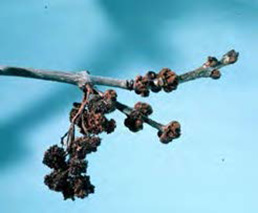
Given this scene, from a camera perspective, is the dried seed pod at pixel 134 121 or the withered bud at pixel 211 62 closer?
the dried seed pod at pixel 134 121

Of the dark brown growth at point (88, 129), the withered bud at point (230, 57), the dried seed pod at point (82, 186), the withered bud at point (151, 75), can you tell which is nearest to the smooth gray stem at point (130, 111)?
the dark brown growth at point (88, 129)

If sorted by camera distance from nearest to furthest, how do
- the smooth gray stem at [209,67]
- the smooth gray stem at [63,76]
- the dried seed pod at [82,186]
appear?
the dried seed pod at [82,186] → the smooth gray stem at [63,76] → the smooth gray stem at [209,67]

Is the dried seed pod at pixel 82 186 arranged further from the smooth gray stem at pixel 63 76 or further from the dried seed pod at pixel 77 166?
the smooth gray stem at pixel 63 76

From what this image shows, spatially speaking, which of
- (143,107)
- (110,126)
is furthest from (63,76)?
(143,107)

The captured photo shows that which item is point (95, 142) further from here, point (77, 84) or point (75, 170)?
point (77, 84)

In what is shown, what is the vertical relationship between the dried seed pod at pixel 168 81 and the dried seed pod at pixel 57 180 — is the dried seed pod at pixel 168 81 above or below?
above

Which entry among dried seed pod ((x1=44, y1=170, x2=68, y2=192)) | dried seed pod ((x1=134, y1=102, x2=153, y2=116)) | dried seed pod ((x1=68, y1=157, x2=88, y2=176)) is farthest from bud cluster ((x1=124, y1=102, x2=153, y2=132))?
dried seed pod ((x1=44, y1=170, x2=68, y2=192))

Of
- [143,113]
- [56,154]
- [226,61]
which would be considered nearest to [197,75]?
[226,61]

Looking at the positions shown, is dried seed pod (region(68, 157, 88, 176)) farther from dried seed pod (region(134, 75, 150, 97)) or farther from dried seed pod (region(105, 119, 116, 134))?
dried seed pod (region(134, 75, 150, 97))
